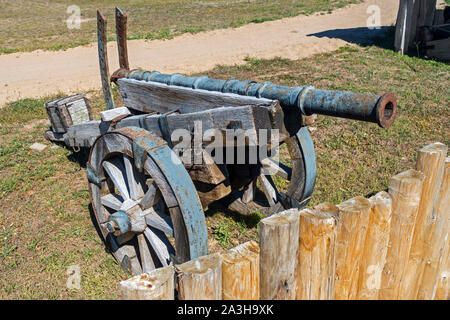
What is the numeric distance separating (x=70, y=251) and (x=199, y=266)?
7.45ft

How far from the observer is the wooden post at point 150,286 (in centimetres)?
156

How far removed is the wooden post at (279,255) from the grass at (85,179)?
161 centimetres

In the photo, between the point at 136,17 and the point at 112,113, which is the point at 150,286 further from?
the point at 136,17

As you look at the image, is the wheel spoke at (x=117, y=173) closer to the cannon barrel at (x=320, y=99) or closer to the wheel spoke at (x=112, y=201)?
the wheel spoke at (x=112, y=201)

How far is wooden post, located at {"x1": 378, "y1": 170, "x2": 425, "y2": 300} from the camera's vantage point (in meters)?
2.05

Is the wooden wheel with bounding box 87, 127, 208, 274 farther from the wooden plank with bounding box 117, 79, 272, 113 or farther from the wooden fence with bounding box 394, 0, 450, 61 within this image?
the wooden fence with bounding box 394, 0, 450, 61

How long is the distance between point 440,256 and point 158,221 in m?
1.75

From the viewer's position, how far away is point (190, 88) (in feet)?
10.6

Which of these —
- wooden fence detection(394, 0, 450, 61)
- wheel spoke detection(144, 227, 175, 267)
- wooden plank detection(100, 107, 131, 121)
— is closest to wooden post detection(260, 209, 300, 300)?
wheel spoke detection(144, 227, 175, 267)

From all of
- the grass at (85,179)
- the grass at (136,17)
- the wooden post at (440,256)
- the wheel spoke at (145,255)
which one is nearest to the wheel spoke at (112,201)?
the wheel spoke at (145,255)

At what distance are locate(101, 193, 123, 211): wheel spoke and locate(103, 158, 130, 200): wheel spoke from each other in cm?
13
